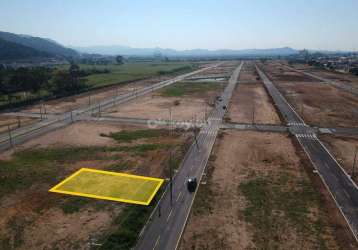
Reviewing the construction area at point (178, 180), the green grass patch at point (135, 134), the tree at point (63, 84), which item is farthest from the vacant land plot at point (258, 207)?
the tree at point (63, 84)

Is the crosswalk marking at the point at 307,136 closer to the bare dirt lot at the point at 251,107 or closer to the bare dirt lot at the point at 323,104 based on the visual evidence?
the bare dirt lot at the point at 323,104

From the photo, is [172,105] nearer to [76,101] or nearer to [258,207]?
[76,101]

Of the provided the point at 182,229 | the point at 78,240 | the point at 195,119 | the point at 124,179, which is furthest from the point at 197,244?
the point at 195,119

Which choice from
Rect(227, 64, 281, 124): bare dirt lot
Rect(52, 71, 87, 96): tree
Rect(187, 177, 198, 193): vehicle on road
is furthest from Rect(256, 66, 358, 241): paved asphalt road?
Rect(52, 71, 87, 96): tree

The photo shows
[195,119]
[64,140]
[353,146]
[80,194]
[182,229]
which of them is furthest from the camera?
[195,119]

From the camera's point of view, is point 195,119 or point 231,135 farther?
point 195,119

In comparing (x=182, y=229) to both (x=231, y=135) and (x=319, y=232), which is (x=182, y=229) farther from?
(x=231, y=135)

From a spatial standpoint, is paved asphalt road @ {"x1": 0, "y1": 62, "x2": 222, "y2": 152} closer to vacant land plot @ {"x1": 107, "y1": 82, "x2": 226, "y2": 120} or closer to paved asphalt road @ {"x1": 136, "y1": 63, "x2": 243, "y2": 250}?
vacant land plot @ {"x1": 107, "y1": 82, "x2": 226, "y2": 120}

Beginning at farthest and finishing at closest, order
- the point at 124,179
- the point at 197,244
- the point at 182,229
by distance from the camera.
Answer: the point at 124,179, the point at 182,229, the point at 197,244
